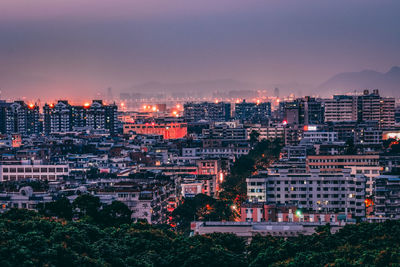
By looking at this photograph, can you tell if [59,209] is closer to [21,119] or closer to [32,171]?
[32,171]

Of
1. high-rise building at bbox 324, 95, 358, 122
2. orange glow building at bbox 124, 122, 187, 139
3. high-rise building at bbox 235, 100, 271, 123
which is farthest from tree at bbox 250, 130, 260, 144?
high-rise building at bbox 235, 100, 271, 123

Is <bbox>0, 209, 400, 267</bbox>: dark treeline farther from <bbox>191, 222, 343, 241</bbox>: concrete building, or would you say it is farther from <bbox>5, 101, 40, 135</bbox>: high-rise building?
<bbox>5, 101, 40, 135</bbox>: high-rise building

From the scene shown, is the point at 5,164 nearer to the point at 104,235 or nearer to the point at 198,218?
the point at 198,218

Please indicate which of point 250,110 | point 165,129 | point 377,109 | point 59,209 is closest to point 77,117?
point 165,129

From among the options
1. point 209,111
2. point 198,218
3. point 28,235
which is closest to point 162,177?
point 198,218

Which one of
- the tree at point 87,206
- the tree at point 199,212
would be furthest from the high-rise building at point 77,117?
the tree at point 87,206

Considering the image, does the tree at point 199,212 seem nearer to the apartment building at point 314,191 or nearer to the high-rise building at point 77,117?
the apartment building at point 314,191
